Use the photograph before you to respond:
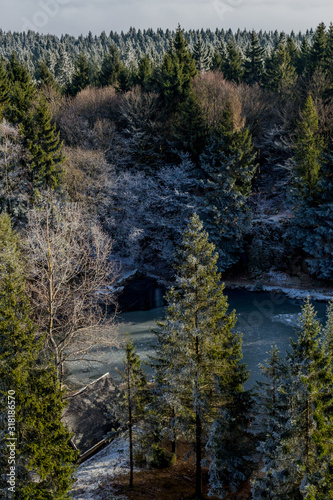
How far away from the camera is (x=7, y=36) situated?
145 metres

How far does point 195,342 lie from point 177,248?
140 inches

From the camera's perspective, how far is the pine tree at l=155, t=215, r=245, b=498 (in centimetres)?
1275

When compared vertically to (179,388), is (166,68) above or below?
above

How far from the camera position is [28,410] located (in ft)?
32.4

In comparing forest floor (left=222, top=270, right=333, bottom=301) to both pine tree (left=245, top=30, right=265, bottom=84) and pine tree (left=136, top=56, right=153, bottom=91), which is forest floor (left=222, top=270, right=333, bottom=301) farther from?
pine tree (left=245, top=30, right=265, bottom=84)

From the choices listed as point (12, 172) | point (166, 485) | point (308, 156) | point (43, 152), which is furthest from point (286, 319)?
point (12, 172)

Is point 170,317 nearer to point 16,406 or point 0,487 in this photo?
point 16,406

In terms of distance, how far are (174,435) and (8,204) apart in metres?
27.6

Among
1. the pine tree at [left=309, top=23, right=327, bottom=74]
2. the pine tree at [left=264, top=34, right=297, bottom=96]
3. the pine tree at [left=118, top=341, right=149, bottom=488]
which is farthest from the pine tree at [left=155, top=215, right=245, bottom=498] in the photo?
the pine tree at [left=264, top=34, right=297, bottom=96]

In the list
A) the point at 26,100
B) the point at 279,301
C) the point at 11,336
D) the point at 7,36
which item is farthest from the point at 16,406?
the point at 7,36

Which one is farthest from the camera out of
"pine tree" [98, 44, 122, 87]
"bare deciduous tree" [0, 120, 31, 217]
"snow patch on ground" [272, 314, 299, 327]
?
"pine tree" [98, 44, 122, 87]

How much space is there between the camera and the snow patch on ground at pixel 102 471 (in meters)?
13.7

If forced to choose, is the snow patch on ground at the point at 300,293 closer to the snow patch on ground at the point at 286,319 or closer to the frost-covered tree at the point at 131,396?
the snow patch on ground at the point at 286,319

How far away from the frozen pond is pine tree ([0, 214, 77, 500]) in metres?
10.8
